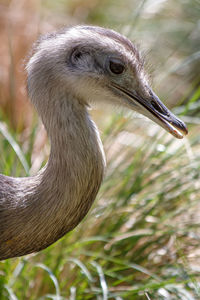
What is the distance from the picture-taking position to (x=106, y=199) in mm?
3068

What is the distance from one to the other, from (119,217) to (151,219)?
17 centimetres

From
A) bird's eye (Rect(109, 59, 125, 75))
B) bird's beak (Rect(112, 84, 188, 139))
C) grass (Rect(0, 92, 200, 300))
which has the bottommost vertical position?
grass (Rect(0, 92, 200, 300))

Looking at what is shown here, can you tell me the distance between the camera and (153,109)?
2182mm

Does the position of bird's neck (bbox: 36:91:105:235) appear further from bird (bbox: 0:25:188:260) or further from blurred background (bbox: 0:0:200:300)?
blurred background (bbox: 0:0:200:300)

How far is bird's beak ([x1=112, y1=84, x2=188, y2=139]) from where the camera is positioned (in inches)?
85.3

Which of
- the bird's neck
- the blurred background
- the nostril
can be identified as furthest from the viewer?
the blurred background

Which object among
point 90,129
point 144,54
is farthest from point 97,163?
point 144,54

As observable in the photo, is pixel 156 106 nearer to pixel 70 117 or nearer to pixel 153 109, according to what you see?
pixel 153 109

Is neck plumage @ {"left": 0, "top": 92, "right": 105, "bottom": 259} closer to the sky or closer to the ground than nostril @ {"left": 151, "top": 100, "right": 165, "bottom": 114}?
closer to the ground

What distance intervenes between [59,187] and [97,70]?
0.45 meters

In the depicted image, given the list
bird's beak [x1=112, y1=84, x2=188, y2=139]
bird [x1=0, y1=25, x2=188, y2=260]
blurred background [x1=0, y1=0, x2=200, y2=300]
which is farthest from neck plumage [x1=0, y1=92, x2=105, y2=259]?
blurred background [x1=0, y1=0, x2=200, y2=300]

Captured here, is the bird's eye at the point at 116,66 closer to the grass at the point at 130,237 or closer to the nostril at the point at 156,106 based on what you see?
the nostril at the point at 156,106

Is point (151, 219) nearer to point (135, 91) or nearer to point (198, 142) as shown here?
point (198, 142)

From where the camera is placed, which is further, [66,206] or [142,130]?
[142,130]
